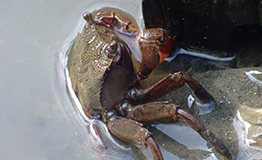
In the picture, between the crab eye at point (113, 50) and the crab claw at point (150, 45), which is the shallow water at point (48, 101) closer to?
the crab claw at point (150, 45)

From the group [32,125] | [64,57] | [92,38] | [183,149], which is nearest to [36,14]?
[64,57]

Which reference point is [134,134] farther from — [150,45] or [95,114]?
[150,45]

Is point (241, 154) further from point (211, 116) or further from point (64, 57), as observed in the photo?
point (64, 57)

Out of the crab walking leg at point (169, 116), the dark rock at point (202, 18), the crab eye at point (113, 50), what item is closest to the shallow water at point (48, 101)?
the crab walking leg at point (169, 116)

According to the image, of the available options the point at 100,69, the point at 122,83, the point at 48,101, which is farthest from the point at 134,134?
the point at 48,101

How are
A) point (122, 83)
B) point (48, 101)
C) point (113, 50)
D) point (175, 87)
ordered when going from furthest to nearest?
point (48, 101) < point (122, 83) < point (113, 50) < point (175, 87)

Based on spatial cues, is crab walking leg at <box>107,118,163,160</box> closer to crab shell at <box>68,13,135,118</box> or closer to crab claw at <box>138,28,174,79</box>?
crab shell at <box>68,13,135,118</box>

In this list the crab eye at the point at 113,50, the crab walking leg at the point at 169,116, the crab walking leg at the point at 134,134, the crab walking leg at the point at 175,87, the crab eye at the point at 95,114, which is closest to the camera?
the crab walking leg at the point at 169,116

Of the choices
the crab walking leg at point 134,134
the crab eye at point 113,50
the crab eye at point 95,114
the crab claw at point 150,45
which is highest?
the crab eye at point 113,50
